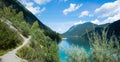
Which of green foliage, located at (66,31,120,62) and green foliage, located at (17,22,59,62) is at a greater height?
green foliage, located at (17,22,59,62)

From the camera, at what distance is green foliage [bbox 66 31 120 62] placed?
36.3ft

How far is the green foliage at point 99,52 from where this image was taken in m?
11.1

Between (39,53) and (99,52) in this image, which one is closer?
(99,52)

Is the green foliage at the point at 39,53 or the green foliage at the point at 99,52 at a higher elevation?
the green foliage at the point at 39,53

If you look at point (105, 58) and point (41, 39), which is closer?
point (105, 58)

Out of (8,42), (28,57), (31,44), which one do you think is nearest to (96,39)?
(28,57)

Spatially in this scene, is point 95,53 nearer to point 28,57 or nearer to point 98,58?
point 98,58

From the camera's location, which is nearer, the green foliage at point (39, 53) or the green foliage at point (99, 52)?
the green foliage at point (99, 52)

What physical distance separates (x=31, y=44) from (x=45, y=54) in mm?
16336

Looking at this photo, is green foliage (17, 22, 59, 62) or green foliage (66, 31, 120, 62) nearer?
green foliage (66, 31, 120, 62)

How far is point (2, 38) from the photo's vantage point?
5128 centimetres

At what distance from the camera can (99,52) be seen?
36.7 ft

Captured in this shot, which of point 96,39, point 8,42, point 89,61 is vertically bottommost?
point 89,61

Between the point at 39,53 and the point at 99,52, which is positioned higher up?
the point at 39,53
